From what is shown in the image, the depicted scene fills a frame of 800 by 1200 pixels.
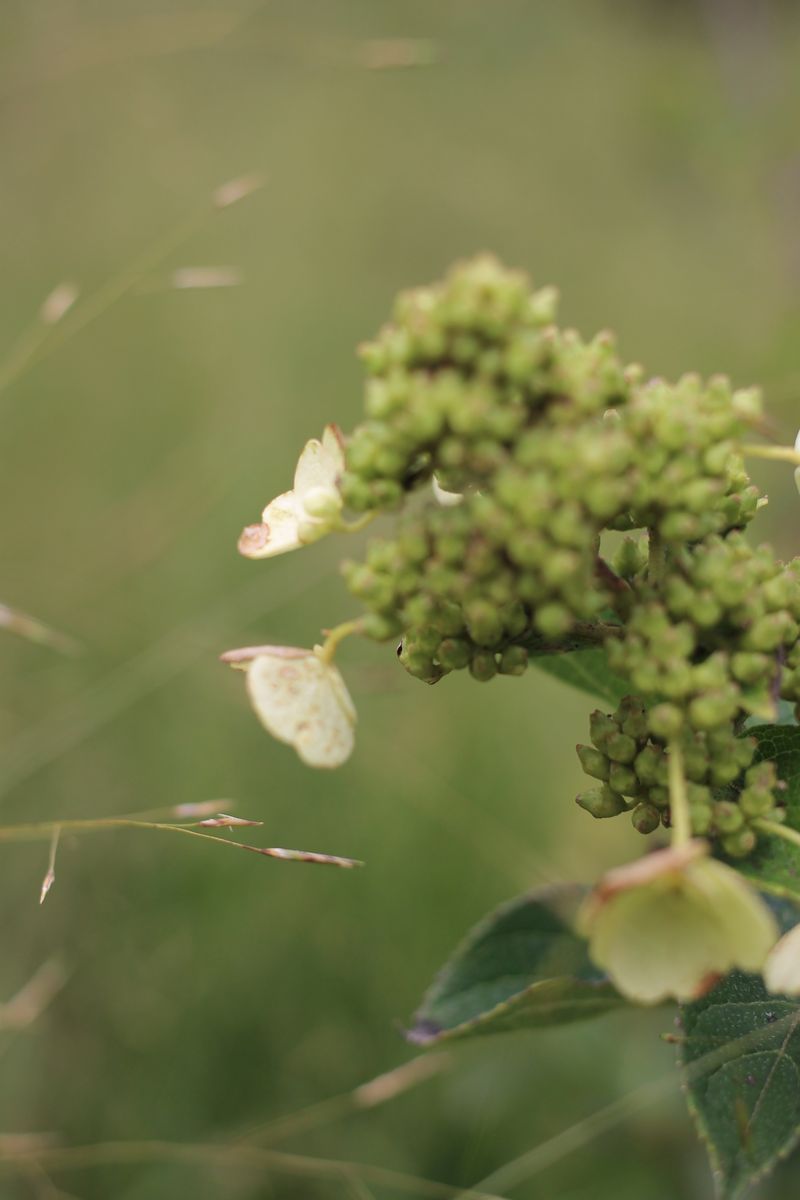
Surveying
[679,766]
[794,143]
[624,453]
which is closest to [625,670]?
[679,766]

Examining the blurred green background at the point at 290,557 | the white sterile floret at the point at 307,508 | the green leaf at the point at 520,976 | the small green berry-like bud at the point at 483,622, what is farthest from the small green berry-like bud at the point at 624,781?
the blurred green background at the point at 290,557

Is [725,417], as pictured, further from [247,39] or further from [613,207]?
[247,39]

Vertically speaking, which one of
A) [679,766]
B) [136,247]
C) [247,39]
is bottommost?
[679,766]

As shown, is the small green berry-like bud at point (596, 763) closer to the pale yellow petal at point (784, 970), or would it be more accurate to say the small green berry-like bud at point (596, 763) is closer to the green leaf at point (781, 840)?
the green leaf at point (781, 840)

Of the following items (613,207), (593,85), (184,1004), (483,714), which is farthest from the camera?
(593,85)

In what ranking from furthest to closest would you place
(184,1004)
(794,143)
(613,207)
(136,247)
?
(613,207) < (794,143) < (136,247) < (184,1004)

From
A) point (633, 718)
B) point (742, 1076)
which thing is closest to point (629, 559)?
point (633, 718)

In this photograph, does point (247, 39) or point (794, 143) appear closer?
point (794, 143)

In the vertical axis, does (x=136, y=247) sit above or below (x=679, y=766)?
above
